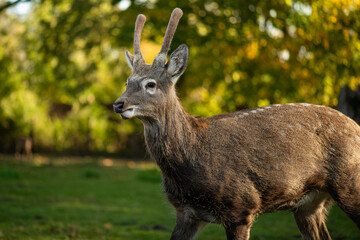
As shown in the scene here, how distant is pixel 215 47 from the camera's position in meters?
11.2

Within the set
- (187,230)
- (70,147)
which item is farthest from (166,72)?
(70,147)

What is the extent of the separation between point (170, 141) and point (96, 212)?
4881 millimetres

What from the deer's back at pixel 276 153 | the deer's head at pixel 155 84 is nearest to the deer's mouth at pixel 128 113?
the deer's head at pixel 155 84

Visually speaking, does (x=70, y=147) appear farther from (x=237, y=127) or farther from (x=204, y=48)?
(x=237, y=127)

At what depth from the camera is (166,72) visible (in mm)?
4594

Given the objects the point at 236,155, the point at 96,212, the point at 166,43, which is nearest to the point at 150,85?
the point at 166,43

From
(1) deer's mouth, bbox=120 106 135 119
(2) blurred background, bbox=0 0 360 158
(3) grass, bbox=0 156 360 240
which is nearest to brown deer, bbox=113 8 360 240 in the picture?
(1) deer's mouth, bbox=120 106 135 119

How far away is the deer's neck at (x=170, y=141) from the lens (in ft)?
14.9

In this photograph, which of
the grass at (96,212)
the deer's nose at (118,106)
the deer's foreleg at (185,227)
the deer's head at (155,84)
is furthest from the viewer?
the grass at (96,212)

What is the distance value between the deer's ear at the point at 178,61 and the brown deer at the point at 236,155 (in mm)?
10

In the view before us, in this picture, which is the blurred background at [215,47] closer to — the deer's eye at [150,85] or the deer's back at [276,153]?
the deer's back at [276,153]

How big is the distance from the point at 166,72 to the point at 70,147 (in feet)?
59.8

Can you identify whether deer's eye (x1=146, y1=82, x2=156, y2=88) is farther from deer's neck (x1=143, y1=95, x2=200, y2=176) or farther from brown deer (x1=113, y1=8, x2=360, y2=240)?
deer's neck (x1=143, y1=95, x2=200, y2=176)

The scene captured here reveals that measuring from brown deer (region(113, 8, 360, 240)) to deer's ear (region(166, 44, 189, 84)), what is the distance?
0.01 m
